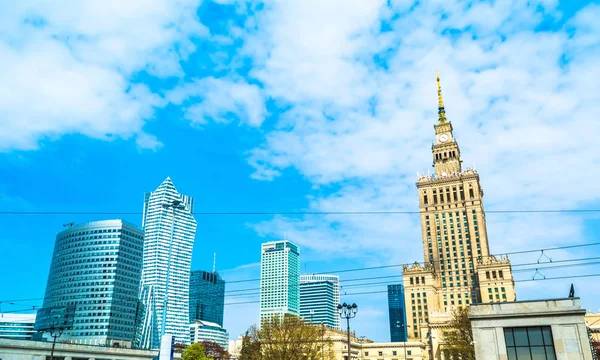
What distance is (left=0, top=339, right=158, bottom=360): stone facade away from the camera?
60.9 meters

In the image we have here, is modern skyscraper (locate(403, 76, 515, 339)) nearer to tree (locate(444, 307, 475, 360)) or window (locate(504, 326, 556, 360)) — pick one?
tree (locate(444, 307, 475, 360))

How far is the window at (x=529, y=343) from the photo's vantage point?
37491mm

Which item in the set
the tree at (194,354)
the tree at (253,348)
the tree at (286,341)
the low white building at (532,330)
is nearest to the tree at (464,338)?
the tree at (286,341)

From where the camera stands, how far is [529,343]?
38.3 meters

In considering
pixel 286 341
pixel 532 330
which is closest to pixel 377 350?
pixel 286 341

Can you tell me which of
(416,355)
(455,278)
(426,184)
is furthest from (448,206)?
(416,355)

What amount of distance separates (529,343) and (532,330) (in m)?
1.10

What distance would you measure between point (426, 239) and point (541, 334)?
11149 cm

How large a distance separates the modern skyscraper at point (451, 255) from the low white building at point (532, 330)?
90251 millimetres

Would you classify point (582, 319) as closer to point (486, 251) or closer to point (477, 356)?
point (477, 356)

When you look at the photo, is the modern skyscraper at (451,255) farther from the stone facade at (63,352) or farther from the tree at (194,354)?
the stone facade at (63,352)

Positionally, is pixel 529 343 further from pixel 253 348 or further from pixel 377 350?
pixel 377 350

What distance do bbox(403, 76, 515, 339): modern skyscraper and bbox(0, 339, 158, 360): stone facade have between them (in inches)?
3099

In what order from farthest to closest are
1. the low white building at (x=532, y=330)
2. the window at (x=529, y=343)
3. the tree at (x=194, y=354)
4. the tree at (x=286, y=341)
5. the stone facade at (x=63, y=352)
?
1. the tree at (x=194, y=354)
2. the tree at (x=286, y=341)
3. the stone facade at (x=63, y=352)
4. the window at (x=529, y=343)
5. the low white building at (x=532, y=330)
